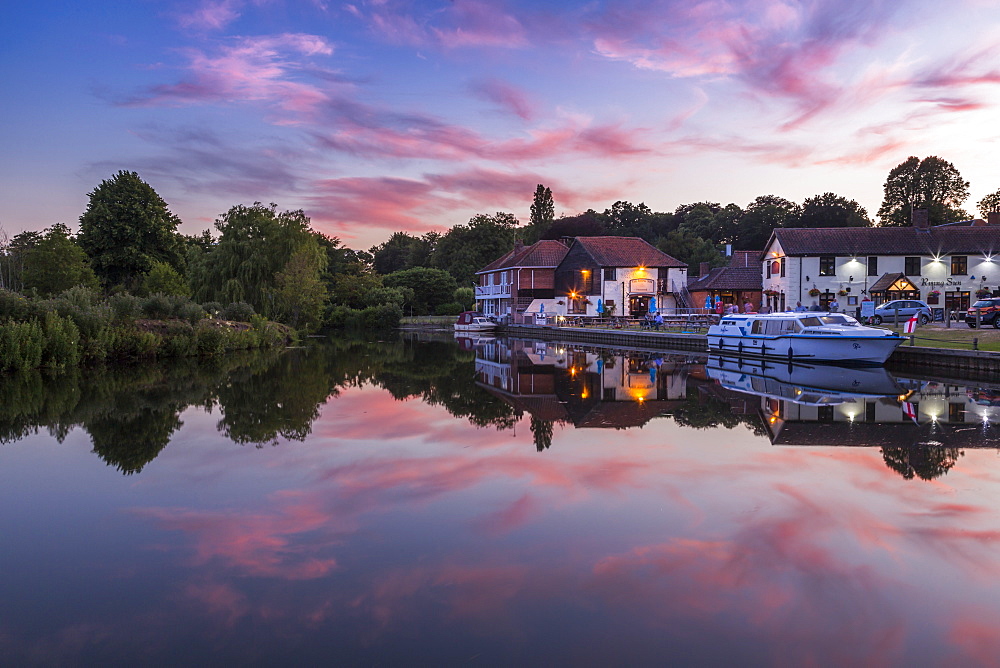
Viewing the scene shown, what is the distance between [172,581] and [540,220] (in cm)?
10495

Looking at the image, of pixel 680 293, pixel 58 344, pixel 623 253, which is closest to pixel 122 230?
pixel 58 344

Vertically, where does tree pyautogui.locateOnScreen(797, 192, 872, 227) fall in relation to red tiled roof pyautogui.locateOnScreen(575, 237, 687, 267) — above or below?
above

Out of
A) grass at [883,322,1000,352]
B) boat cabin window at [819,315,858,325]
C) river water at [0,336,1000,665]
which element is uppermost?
boat cabin window at [819,315,858,325]

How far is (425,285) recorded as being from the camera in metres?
77.6

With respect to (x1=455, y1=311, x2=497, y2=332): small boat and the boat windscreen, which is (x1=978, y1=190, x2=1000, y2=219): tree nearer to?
(x1=455, y1=311, x2=497, y2=332): small boat

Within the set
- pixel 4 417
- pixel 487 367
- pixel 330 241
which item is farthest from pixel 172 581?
pixel 330 241

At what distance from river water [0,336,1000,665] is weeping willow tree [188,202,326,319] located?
96.6 ft

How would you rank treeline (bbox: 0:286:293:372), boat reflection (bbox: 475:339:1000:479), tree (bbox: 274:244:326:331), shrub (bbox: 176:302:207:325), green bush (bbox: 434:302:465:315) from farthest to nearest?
green bush (bbox: 434:302:465:315), tree (bbox: 274:244:326:331), shrub (bbox: 176:302:207:325), treeline (bbox: 0:286:293:372), boat reflection (bbox: 475:339:1000:479)

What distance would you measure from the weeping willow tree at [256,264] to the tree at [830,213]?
64657mm

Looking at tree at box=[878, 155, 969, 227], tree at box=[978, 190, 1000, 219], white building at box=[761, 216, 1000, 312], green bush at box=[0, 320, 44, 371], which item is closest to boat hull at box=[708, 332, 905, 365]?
white building at box=[761, 216, 1000, 312]

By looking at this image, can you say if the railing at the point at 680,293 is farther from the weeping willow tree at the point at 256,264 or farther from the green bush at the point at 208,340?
the green bush at the point at 208,340

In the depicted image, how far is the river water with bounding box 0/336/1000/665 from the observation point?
4.64 meters

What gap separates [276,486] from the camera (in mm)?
8492

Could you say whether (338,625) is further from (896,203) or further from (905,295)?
(896,203)
